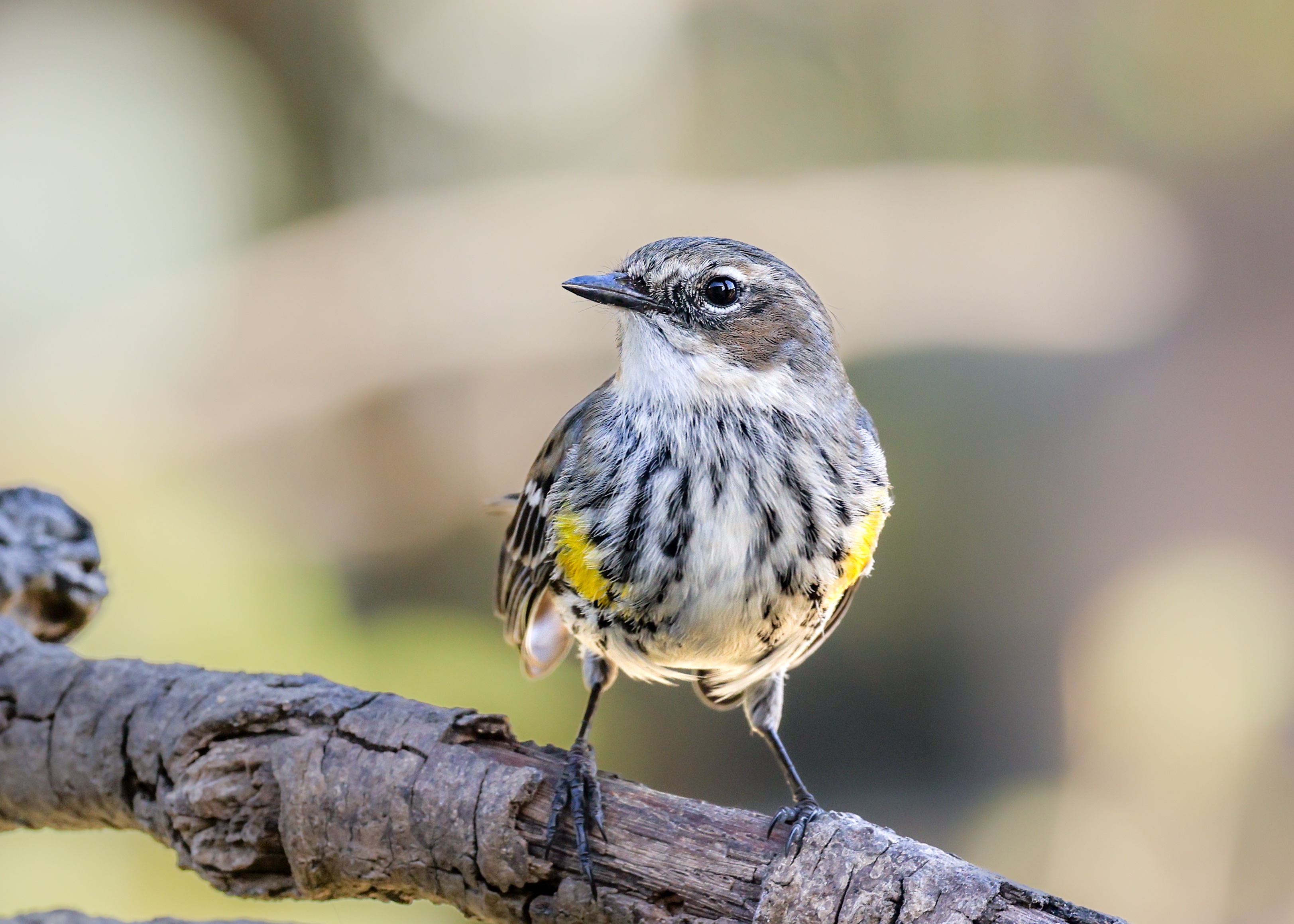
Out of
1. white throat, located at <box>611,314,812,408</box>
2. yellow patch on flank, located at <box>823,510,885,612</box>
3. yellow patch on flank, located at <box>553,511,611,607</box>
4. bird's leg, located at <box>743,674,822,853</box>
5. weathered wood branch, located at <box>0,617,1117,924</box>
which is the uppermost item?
white throat, located at <box>611,314,812,408</box>

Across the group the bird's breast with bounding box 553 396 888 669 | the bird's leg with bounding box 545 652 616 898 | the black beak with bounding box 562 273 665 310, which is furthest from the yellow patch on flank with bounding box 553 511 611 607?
the black beak with bounding box 562 273 665 310

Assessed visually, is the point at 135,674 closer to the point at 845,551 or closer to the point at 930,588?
the point at 845,551

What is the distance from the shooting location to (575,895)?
2.12 meters

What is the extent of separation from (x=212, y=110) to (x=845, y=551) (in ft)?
17.1

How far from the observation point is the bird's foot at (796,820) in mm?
1992

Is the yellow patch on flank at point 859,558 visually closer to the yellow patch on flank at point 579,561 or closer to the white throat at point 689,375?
Result: the white throat at point 689,375

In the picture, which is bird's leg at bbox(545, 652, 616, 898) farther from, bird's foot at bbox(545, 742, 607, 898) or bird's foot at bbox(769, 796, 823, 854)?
bird's foot at bbox(769, 796, 823, 854)

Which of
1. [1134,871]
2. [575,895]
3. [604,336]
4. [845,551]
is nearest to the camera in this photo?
[575,895]

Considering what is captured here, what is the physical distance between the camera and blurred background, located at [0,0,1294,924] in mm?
4941

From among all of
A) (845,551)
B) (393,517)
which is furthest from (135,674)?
(393,517)

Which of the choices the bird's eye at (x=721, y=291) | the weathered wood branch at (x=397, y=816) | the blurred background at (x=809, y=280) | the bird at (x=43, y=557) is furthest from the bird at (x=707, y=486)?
the blurred background at (x=809, y=280)

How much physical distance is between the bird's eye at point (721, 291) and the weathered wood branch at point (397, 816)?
1.02 m

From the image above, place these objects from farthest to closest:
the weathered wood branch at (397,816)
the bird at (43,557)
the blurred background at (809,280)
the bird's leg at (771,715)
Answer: the blurred background at (809,280)
the bird at (43,557)
the bird's leg at (771,715)
the weathered wood branch at (397,816)

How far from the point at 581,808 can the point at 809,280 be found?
4.05m
